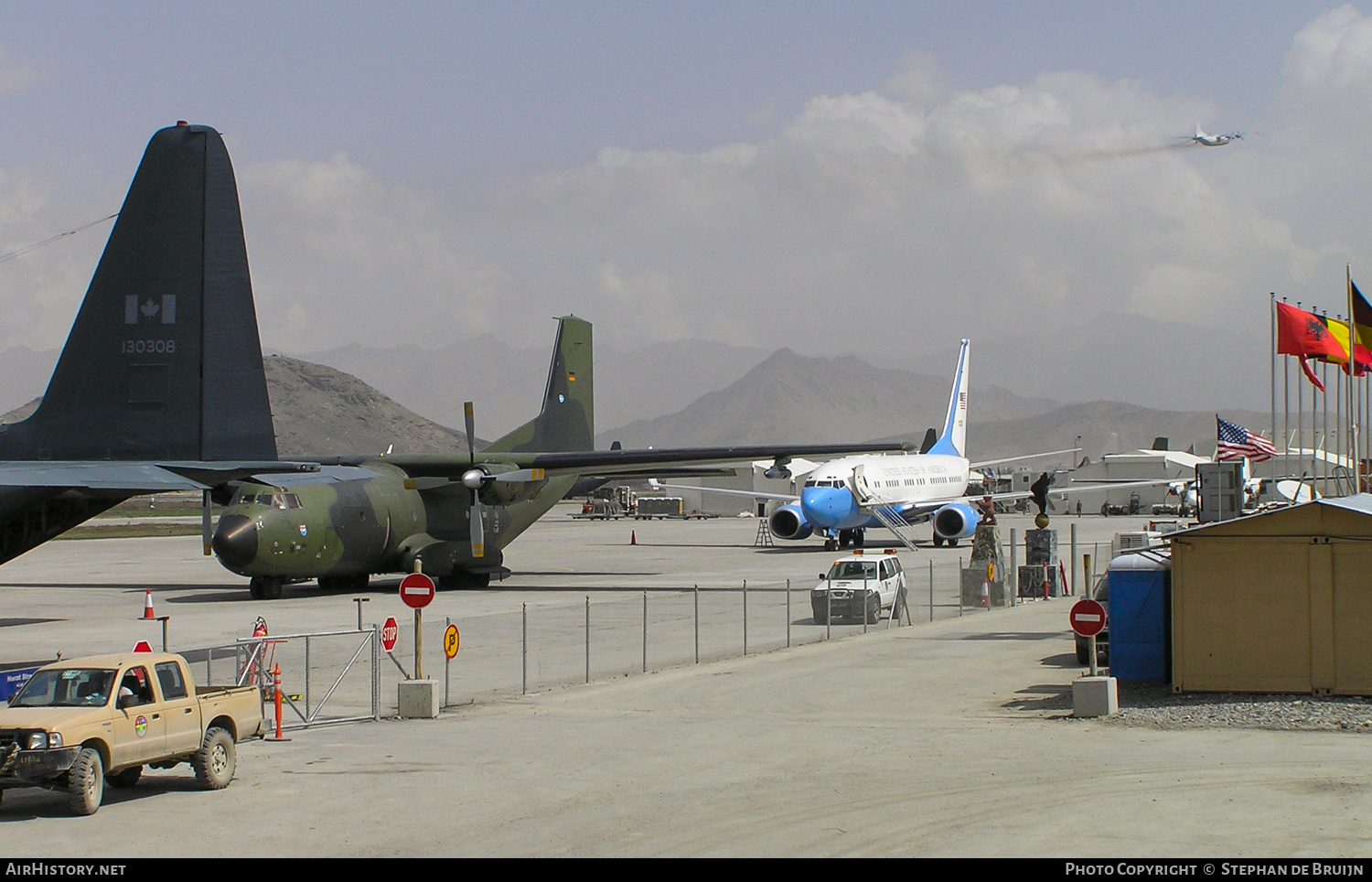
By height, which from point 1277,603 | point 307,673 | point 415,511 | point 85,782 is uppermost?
point 415,511

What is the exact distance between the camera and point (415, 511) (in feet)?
119

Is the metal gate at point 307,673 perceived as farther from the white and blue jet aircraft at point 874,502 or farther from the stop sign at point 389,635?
the white and blue jet aircraft at point 874,502

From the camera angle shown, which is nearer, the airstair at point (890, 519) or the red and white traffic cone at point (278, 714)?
the red and white traffic cone at point (278, 714)

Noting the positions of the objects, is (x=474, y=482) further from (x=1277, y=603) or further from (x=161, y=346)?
(x=1277, y=603)

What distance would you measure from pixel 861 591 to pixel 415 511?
565 inches

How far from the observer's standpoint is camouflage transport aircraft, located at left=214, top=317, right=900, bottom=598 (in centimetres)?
3175

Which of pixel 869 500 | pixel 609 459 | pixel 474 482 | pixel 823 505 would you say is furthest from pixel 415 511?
pixel 869 500

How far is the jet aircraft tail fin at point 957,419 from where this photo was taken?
219 ft

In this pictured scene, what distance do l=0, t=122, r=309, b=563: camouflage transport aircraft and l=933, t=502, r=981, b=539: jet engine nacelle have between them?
3689 cm

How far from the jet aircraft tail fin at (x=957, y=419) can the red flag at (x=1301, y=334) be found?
38.4m

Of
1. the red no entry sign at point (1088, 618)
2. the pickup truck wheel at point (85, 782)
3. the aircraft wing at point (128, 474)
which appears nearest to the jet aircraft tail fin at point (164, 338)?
the aircraft wing at point (128, 474)

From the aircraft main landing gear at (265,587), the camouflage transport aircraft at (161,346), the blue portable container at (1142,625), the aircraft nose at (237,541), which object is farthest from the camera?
the aircraft main landing gear at (265,587)

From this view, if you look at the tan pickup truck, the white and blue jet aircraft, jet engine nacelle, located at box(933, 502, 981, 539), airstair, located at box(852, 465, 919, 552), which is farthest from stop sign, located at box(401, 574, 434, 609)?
jet engine nacelle, located at box(933, 502, 981, 539)
